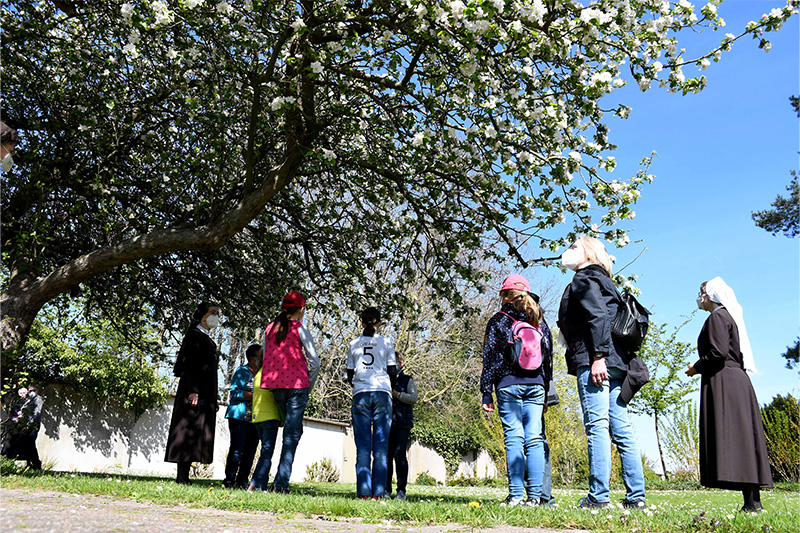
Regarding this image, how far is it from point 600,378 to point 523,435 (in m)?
0.86

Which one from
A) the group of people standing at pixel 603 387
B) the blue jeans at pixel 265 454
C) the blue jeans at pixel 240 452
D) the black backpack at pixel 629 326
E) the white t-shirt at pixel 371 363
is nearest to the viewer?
the group of people standing at pixel 603 387

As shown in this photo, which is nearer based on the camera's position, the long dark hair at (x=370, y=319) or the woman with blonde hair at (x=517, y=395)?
the woman with blonde hair at (x=517, y=395)

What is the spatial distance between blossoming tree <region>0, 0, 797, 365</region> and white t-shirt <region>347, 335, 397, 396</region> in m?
2.21

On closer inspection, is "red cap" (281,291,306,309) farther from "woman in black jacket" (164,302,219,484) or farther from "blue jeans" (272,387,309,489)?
"woman in black jacket" (164,302,219,484)

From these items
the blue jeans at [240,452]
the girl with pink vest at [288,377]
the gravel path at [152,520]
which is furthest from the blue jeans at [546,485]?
the blue jeans at [240,452]

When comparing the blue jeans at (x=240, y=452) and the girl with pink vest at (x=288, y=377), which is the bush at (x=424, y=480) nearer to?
the blue jeans at (x=240, y=452)

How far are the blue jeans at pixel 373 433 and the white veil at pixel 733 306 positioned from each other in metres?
3.22

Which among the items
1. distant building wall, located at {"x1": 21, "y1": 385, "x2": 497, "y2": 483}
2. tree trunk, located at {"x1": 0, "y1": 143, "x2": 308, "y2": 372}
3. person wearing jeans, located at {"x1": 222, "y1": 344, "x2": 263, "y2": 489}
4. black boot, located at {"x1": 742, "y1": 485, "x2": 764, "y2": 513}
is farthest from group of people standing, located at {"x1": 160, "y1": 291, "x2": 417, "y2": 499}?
distant building wall, located at {"x1": 21, "y1": 385, "x2": 497, "y2": 483}

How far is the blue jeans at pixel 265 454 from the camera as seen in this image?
6395mm

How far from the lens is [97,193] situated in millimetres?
8875

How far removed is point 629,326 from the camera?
4.71 meters

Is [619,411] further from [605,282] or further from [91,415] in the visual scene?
[91,415]

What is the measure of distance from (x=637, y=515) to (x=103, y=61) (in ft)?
26.0

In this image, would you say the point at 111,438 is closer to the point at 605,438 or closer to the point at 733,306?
the point at 605,438
